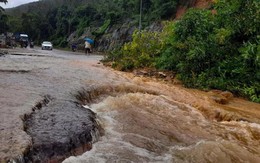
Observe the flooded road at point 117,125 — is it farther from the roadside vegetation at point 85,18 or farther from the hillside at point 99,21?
the roadside vegetation at point 85,18

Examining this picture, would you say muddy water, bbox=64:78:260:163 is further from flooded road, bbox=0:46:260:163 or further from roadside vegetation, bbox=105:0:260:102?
roadside vegetation, bbox=105:0:260:102

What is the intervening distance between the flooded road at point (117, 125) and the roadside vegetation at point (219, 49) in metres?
1.39

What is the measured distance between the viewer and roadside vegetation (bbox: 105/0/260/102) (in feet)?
31.9

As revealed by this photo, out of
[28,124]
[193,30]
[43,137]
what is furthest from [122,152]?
[193,30]

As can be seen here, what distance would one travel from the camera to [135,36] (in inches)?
576

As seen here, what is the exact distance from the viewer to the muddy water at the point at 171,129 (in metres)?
4.39

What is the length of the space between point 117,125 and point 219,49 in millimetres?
6484

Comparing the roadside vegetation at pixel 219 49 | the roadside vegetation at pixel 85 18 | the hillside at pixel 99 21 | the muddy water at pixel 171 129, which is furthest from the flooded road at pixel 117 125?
the roadside vegetation at pixel 85 18

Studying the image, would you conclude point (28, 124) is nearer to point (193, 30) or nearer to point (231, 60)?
point (231, 60)

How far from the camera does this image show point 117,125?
549 centimetres

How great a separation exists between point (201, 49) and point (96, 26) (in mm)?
42716

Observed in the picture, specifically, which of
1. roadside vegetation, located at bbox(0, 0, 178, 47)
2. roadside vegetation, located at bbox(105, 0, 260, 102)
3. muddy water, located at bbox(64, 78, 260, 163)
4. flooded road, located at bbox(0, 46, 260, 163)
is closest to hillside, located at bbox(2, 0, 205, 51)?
roadside vegetation, located at bbox(0, 0, 178, 47)

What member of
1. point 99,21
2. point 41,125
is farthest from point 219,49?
point 99,21

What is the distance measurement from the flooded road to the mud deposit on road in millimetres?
11
